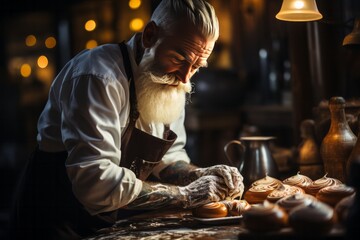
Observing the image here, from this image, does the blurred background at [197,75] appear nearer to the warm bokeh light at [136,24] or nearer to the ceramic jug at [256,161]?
the warm bokeh light at [136,24]

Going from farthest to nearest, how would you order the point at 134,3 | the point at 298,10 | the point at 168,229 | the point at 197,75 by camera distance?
the point at 134,3, the point at 197,75, the point at 298,10, the point at 168,229

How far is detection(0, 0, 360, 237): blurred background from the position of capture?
940cm

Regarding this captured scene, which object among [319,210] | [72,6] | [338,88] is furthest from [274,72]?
[319,210]

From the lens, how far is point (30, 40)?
447 inches

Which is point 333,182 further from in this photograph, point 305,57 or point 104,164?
point 305,57

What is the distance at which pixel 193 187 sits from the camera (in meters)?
3.23

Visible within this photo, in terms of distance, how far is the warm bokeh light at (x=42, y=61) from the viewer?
11000 millimetres

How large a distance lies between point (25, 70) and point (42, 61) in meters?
0.54

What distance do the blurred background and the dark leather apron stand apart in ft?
15.6

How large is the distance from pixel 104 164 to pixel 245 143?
46.0 inches

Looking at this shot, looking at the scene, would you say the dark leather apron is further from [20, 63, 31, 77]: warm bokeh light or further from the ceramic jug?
[20, 63, 31, 77]: warm bokeh light

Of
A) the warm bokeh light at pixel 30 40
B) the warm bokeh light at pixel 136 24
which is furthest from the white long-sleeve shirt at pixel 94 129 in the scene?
the warm bokeh light at pixel 30 40

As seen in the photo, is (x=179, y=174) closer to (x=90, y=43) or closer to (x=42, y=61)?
(x=90, y=43)

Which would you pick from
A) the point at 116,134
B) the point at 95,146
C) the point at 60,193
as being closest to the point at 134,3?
the point at 60,193
